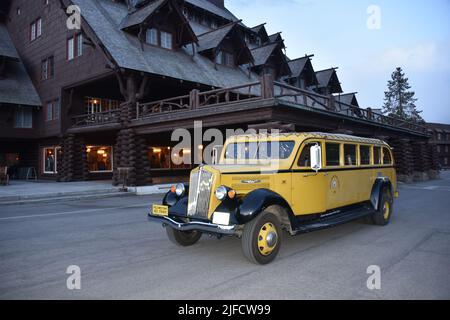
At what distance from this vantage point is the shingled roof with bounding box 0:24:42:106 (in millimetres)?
23984

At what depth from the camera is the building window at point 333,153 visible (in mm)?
6980

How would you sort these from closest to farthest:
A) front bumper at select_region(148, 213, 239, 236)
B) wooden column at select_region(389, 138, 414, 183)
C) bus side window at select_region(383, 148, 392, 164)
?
1. front bumper at select_region(148, 213, 239, 236)
2. bus side window at select_region(383, 148, 392, 164)
3. wooden column at select_region(389, 138, 414, 183)

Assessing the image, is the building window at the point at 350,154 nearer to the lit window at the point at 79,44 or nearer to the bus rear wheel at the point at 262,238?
the bus rear wheel at the point at 262,238

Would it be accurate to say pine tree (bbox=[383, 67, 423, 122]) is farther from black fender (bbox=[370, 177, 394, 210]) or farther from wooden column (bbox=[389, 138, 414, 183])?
black fender (bbox=[370, 177, 394, 210])

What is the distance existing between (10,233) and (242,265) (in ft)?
19.3

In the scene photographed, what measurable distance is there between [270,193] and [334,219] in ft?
6.57

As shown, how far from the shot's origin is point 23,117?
25.8 meters

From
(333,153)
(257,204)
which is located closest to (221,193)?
(257,204)

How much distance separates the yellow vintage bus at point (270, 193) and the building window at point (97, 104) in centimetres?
1947

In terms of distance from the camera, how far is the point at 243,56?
26641 millimetres

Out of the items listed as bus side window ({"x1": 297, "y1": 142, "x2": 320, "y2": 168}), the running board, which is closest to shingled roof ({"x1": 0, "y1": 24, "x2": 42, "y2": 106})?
bus side window ({"x1": 297, "y1": 142, "x2": 320, "y2": 168})

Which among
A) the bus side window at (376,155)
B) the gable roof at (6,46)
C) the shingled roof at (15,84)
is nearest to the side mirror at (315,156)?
the bus side window at (376,155)

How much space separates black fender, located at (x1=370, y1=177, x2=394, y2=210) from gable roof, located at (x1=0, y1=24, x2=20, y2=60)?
26257mm

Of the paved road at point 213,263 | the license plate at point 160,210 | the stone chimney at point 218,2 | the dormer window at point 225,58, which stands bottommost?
the paved road at point 213,263
